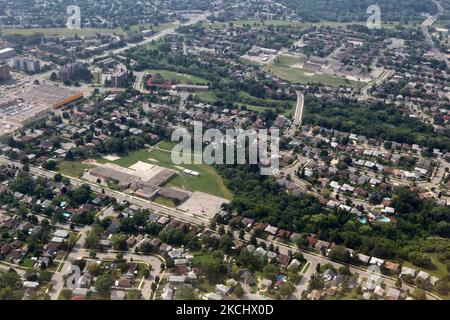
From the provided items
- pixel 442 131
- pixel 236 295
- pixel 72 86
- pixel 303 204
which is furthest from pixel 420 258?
pixel 72 86

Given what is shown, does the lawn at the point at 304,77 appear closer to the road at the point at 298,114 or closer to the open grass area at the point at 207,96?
the road at the point at 298,114

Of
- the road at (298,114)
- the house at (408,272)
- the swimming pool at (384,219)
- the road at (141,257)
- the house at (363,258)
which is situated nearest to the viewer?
the road at (141,257)

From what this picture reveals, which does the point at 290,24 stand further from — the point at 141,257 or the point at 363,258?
the point at 141,257

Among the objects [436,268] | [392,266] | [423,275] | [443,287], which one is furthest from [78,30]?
[443,287]

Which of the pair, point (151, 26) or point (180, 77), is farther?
point (151, 26)

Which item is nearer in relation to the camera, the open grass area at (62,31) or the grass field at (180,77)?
the grass field at (180,77)

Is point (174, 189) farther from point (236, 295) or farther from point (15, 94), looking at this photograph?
point (15, 94)

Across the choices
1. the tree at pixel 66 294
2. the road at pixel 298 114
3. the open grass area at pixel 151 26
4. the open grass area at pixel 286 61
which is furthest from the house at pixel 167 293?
the open grass area at pixel 151 26
